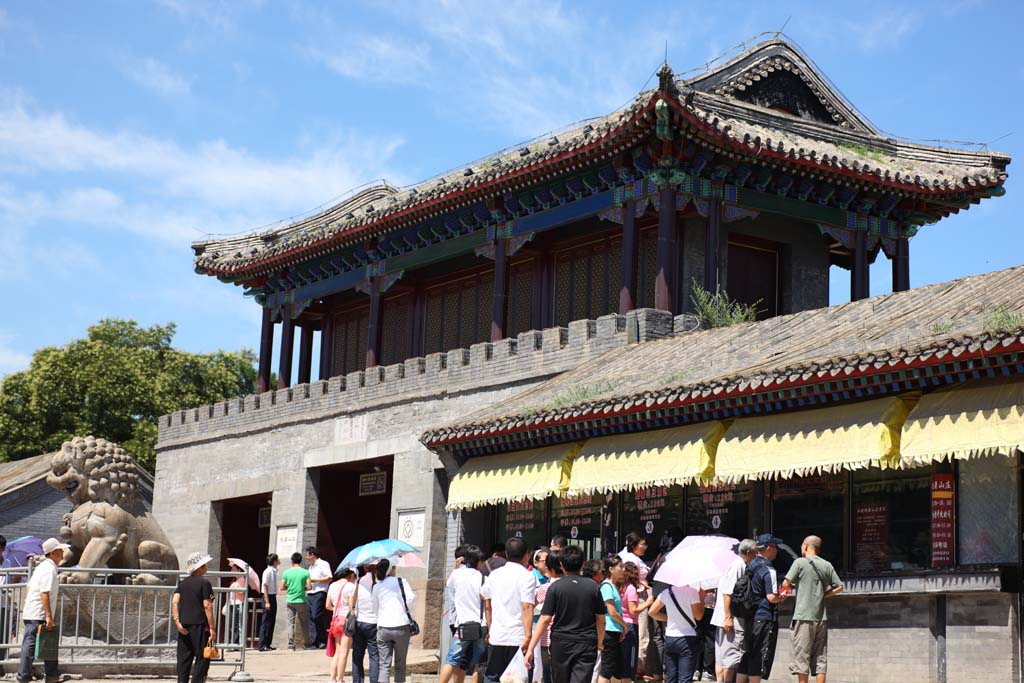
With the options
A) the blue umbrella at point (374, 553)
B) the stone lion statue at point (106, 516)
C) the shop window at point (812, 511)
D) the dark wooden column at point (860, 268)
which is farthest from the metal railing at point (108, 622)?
the dark wooden column at point (860, 268)

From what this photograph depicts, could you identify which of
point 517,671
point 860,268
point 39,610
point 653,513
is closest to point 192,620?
point 39,610

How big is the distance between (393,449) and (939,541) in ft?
42.1

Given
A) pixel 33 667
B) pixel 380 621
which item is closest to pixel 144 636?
pixel 33 667

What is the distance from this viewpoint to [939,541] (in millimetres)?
15789

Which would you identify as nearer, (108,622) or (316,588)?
(108,622)

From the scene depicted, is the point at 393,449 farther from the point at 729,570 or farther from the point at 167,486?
the point at 729,570

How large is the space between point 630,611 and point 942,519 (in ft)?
11.2

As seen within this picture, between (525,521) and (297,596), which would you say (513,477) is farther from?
(297,596)

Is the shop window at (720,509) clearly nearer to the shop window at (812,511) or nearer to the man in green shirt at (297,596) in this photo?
the shop window at (812,511)

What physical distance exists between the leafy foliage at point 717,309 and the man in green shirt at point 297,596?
8025 mm

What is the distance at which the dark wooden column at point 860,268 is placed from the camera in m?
26.1

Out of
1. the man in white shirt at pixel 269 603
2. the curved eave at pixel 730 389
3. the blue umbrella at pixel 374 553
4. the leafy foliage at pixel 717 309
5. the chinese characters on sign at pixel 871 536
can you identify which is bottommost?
the man in white shirt at pixel 269 603

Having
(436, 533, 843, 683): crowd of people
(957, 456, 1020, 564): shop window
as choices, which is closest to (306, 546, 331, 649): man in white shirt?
(436, 533, 843, 683): crowd of people

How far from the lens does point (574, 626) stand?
12391mm
